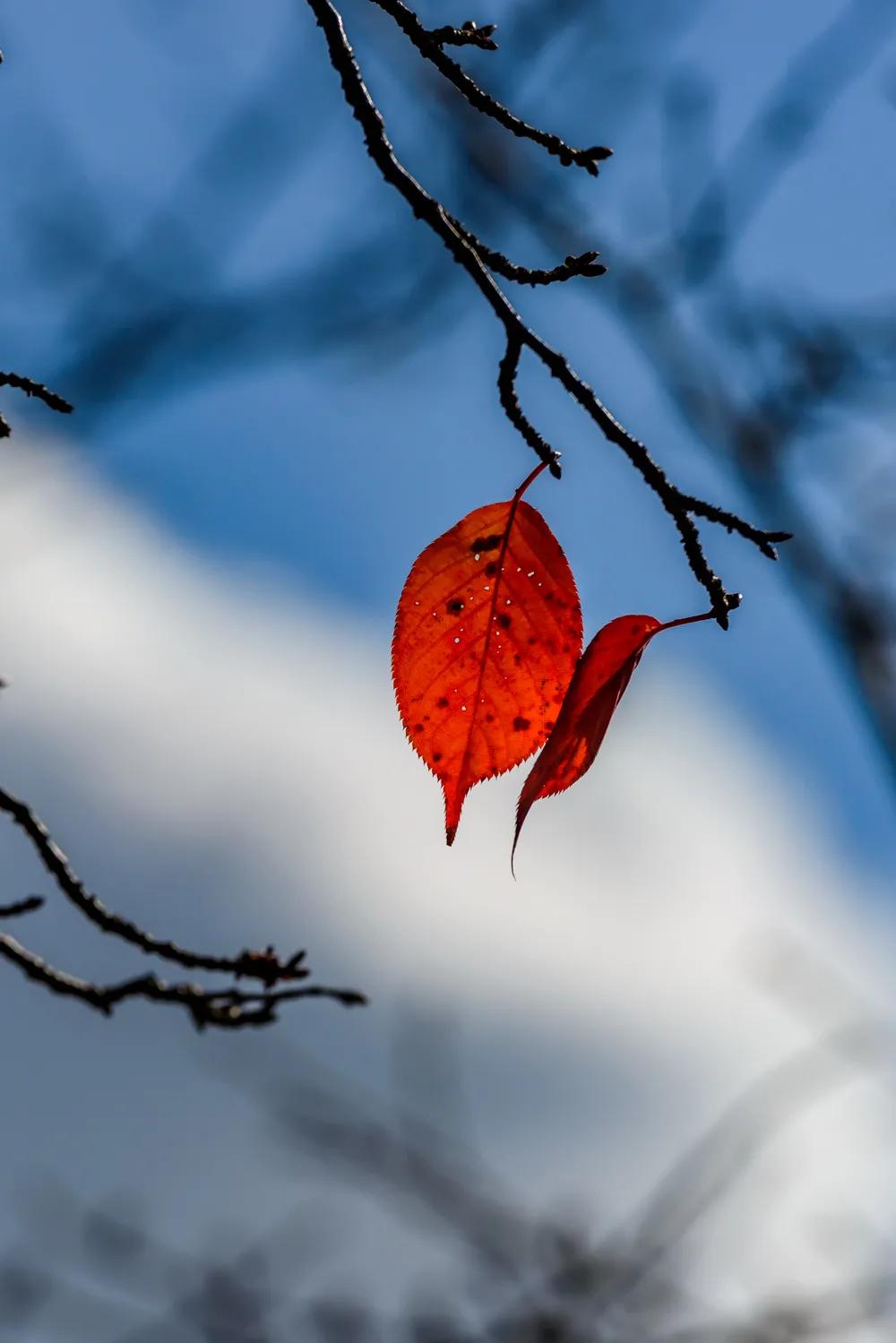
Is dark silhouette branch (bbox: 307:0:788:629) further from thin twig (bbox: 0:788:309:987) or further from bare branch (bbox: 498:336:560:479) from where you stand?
thin twig (bbox: 0:788:309:987)

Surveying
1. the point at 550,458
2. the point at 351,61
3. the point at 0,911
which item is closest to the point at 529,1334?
the point at 0,911

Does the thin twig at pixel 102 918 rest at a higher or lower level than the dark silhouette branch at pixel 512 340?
lower

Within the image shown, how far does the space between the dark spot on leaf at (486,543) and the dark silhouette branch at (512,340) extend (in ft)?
0.54

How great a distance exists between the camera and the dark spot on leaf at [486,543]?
1612 millimetres

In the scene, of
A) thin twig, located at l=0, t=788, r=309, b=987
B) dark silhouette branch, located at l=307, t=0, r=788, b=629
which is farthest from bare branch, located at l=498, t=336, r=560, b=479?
thin twig, located at l=0, t=788, r=309, b=987

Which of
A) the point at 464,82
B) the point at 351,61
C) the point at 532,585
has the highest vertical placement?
the point at 464,82

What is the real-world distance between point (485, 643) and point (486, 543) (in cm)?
13

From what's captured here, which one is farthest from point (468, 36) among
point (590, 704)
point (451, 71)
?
point (590, 704)

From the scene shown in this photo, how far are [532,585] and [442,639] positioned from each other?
0.14 metres

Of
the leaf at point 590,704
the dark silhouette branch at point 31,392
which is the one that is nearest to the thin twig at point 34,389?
the dark silhouette branch at point 31,392

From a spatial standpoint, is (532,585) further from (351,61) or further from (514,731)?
(351,61)

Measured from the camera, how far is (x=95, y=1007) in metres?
1.42

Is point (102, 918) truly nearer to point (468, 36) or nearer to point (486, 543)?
point (486, 543)

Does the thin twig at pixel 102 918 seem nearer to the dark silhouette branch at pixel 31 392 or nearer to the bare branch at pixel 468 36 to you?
the dark silhouette branch at pixel 31 392
